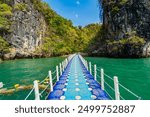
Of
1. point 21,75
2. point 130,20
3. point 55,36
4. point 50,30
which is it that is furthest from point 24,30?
point 21,75

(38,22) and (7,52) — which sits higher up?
(38,22)

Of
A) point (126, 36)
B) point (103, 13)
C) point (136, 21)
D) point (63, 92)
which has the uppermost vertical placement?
point (103, 13)

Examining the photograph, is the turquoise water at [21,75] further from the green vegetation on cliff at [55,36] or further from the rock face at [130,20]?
the green vegetation on cliff at [55,36]

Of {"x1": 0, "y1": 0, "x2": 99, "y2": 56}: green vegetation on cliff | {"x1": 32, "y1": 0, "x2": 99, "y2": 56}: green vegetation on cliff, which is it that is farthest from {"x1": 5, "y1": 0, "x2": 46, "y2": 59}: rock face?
{"x1": 32, "y1": 0, "x2": 99, "y2": 56}: green vegetation on cliff

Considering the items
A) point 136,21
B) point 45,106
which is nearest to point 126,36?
point 136,21

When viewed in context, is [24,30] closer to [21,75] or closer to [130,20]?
[130,20]

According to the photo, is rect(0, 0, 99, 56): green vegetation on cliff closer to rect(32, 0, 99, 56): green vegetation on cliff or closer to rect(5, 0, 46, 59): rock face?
rect(32, 0, 99, 56): green vegetation on cliff

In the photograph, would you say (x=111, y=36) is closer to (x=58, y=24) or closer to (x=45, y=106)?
(x=58, y=24)
